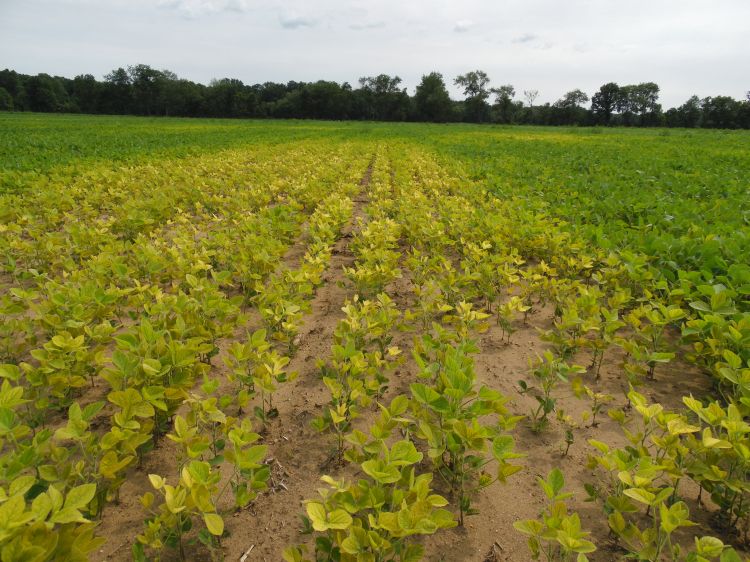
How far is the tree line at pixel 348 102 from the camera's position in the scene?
78688 millimetres

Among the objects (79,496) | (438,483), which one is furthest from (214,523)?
(438,483)

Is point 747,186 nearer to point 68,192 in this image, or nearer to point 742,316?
point 742,316

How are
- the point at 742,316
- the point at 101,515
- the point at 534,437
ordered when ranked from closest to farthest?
the point at 101,515
the point at 534,437
the point at 742,316

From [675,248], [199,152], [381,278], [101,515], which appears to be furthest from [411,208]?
[199,152]

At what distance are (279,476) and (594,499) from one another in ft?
5.18

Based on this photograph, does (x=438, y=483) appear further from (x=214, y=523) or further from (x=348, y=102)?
(x=348, y=102)

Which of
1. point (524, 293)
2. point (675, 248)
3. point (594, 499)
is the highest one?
point (675, 248)

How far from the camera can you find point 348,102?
8188 centimetres

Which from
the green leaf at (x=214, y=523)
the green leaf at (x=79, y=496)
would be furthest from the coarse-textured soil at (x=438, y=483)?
the green leaf at (x=79, y=496)

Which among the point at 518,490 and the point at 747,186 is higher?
the point at 747,186

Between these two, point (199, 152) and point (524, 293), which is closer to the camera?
point (524, 293)

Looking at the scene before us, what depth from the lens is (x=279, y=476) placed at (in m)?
2.24

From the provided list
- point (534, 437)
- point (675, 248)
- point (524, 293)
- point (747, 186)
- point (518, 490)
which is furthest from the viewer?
point (747, 186)

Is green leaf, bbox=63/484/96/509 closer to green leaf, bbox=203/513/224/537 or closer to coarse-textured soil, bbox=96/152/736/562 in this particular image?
green leaf, bbox=203/513/224/537
